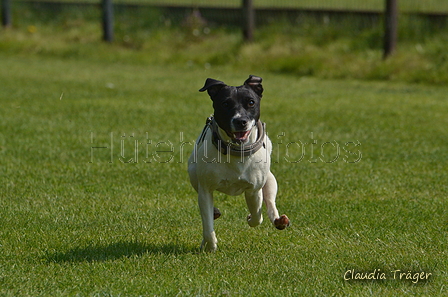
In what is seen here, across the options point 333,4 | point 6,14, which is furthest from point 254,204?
point 6,14

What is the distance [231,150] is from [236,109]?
291mm

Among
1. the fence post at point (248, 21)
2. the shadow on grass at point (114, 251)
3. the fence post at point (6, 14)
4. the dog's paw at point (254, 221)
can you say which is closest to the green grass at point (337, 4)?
the fence post at point (248, 21)

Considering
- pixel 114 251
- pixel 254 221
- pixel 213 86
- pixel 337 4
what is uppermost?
pixel 213 86

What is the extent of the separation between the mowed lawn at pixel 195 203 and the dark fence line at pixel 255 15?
4025mm

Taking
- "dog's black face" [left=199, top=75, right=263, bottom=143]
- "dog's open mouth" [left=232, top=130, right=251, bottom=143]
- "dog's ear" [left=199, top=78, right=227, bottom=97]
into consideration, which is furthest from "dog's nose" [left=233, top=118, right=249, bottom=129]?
"dog's ear" [left=199, top=78, right=227, bottom=97]

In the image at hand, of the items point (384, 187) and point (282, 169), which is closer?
point (384, 187)

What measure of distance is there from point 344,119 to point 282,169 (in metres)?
3.47

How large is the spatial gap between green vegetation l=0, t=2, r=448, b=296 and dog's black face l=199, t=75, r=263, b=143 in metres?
0.91

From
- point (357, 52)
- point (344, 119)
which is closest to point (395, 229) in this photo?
point (344, 119)

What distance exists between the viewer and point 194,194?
7.11 m

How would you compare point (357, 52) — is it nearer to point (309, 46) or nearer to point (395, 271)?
point (309, 46)

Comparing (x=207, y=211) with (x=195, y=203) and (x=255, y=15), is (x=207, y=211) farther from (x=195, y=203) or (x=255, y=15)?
(x=255, y=15)

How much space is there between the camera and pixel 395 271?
4.83 meters

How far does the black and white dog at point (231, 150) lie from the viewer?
489cm
